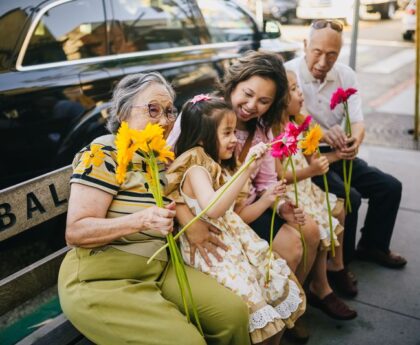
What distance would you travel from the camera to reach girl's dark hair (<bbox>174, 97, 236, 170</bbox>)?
84.0 inches

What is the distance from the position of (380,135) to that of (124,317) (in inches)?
202

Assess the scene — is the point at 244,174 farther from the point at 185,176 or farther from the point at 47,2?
the point at 47,2

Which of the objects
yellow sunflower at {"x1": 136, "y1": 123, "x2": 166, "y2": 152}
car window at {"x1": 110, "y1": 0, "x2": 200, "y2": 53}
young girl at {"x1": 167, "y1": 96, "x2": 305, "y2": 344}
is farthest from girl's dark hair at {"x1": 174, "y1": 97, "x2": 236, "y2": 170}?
car window at {"x1": 110, "y1": 0, "x2": 200, "y2": 53}

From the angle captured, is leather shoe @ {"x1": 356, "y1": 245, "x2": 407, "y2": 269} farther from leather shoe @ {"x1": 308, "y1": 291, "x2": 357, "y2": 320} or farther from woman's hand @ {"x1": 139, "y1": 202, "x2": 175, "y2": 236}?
woman's hand @ {"x1": 139, "y1": 202, "x2": 175, "y2": 236}

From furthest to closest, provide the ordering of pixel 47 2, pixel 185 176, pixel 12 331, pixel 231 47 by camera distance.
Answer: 1. pixel 231 47
2. pixel 47 2
3. pixel 12 331
4. pixel 185 176

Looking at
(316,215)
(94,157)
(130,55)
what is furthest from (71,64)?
(316,215)

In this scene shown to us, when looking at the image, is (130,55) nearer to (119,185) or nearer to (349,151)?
(349,151)

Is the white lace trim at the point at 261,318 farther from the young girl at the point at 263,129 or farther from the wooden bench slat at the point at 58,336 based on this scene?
the wooden bench slat at the point at 58,336

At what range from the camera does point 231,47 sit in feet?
14.3

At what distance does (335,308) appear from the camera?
2670 millimetres

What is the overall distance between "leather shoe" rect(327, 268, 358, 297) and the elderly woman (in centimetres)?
128

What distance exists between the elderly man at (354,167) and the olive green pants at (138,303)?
135 cm

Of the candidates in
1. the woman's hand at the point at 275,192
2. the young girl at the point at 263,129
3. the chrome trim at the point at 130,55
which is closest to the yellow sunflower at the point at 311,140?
the woman's hand at the point at 275,192

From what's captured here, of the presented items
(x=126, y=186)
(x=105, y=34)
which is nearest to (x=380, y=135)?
(x=105, y=34)
